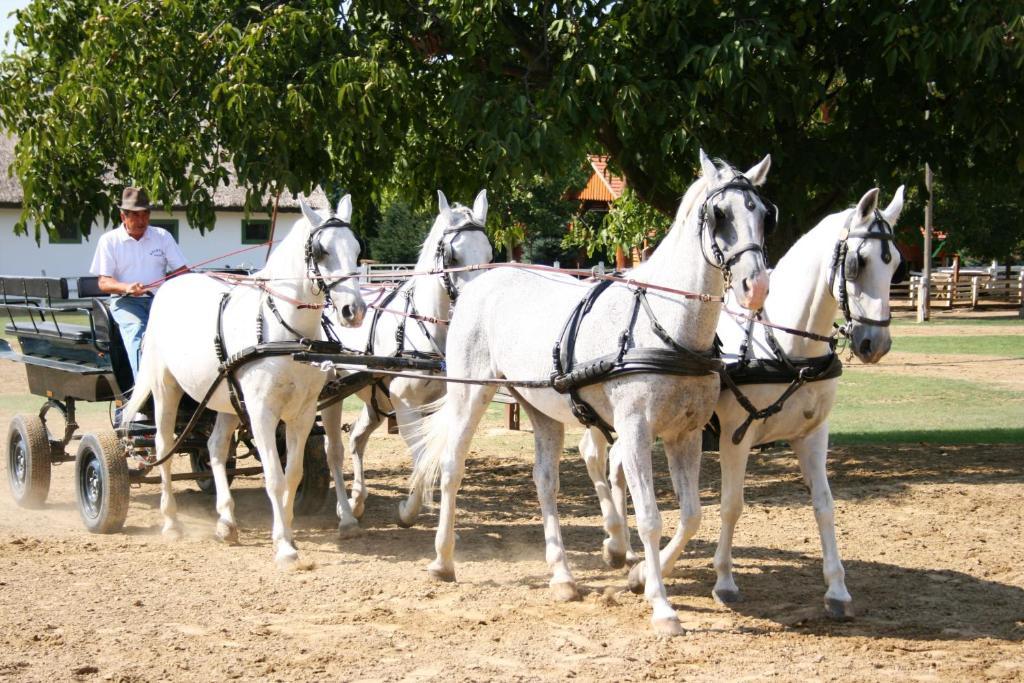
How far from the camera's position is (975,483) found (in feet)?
31.4

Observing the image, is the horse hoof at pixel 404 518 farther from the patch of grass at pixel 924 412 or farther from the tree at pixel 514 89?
the patch of grass at pixel 924 412

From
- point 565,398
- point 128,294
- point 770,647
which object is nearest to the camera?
point 770,647

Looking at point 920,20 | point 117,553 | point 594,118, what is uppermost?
point 920,20

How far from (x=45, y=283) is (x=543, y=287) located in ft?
14.2

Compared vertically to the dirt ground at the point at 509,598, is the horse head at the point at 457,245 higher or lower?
higher

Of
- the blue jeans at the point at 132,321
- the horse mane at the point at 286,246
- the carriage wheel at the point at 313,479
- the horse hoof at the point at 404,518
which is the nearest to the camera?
the horse mane at the point at 286,246

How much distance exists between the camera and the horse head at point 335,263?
270 inches

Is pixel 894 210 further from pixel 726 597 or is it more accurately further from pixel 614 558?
pixel 614 558

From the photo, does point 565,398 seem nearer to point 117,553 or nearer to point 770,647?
point 770,647

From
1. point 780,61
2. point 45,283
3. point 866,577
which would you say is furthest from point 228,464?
point 780,61

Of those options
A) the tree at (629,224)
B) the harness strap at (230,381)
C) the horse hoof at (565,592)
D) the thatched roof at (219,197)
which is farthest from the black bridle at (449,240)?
the thatched roof at (219,197)

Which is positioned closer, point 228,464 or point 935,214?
point 228,464

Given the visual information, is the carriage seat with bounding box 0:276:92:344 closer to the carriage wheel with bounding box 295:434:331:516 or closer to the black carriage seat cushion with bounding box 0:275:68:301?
the black carriage seat cushion with bounding box 0:275:68:301

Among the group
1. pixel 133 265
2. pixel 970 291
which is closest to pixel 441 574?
pixel 133 265
